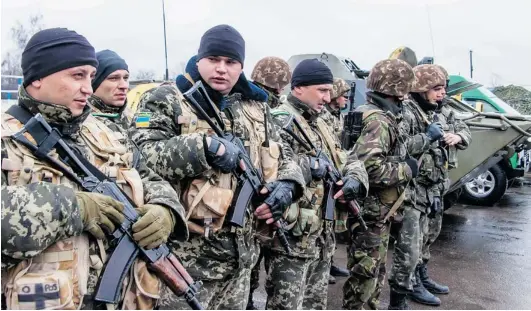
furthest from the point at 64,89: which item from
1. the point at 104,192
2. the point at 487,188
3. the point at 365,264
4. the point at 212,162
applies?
the point at 487,188

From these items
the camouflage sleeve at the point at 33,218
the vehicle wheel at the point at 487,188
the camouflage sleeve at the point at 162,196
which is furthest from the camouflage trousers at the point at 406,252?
the vehicle wheel at the point at 487,188

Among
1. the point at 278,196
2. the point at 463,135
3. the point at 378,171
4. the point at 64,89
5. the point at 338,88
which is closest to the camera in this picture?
the point at 64,89

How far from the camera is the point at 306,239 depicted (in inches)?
134

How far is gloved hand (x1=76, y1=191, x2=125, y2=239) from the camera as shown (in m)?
1.74

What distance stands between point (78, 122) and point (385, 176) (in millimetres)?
2596

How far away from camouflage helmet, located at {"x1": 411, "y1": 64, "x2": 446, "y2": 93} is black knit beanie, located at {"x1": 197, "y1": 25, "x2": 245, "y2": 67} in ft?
8.25

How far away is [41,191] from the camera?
→ 1.62m

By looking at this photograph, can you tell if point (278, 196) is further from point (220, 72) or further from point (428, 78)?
point (428, 78)

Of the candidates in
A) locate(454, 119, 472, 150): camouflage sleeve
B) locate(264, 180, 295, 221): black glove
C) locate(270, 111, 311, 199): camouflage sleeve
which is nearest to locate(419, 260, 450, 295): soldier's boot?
locate(454, 119, 472, 150): camouflage sleeve

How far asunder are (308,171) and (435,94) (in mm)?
2037

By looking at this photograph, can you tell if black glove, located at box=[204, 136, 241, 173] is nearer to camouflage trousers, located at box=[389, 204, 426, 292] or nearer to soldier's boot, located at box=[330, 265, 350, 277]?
camouflage trousers, located at box=[389, 204, 426, 292]

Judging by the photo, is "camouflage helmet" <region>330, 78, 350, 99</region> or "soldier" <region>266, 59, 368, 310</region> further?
"camouflage helmet" <region>330, 78, 350, 99</region>

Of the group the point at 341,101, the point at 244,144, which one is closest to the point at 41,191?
the point at 244,144

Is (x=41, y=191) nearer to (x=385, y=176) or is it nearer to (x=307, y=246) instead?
(x=307, y=246)
